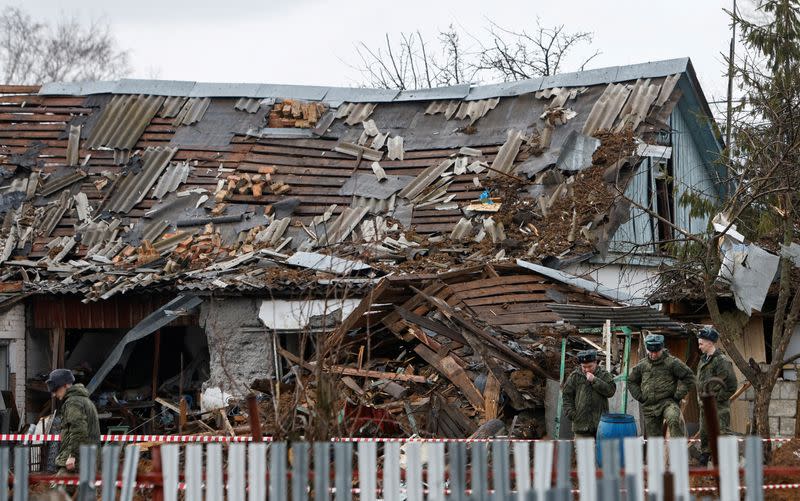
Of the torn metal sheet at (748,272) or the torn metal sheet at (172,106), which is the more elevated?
the torn metal sheet at (172,106)

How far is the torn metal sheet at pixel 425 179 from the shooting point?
1889 centimetres

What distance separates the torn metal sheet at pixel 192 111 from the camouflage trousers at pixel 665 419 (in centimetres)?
1329

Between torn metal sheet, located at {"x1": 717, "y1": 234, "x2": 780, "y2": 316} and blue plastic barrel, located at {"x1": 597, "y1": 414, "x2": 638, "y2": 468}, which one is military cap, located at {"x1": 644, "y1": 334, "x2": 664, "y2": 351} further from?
torn metal sheet, located at {"x1": 717, "y1": 234, "x2": 780, "y2": 316}

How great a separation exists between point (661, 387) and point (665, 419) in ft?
1.01

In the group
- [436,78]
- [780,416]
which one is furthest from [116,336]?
[436,78]

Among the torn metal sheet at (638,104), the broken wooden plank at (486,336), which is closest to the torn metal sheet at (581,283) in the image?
the broken wooden plank at (486,336)

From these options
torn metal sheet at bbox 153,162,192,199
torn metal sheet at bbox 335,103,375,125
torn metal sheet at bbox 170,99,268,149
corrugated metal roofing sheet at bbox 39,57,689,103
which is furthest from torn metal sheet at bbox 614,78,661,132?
torn metal sheet at bbox 153,162,192,199

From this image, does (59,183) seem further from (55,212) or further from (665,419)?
(665,419)

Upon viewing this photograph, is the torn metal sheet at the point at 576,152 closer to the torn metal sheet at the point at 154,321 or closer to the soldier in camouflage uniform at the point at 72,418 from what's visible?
the torn metal sheet at the point at 154,321

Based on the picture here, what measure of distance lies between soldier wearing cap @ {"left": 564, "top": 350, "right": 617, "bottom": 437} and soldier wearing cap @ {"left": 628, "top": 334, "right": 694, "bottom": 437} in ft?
1.00

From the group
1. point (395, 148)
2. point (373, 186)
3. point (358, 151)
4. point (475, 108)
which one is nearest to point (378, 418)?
point (373, 186)

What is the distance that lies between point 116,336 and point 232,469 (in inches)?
554

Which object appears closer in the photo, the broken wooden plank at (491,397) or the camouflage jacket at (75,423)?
the camouflage jacket at (75,423)

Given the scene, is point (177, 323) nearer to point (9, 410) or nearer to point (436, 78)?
point (9, 410)
